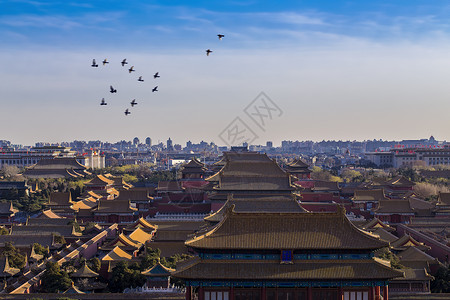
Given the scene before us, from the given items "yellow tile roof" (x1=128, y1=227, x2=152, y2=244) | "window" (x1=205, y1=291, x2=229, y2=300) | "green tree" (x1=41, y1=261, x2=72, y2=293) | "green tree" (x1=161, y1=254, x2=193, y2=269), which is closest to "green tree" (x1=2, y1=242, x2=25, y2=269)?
"green tree" (x1=41, y1=261, x2=72, y2=293)

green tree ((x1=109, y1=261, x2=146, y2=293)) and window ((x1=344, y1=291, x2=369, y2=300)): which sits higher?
window ((x1=344, y1=291, x2=369, y2=300))

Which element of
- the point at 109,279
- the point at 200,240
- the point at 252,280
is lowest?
the point at 109,279

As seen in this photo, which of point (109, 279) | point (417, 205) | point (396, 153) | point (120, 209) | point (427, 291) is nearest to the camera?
point (427, 291)

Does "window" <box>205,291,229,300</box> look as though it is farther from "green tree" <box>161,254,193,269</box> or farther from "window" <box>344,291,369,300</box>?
"green tree" <box>161,254,193,269</box>

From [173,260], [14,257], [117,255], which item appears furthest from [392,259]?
[14,257]

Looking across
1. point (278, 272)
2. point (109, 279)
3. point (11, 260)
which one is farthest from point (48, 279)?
point (278, 272)

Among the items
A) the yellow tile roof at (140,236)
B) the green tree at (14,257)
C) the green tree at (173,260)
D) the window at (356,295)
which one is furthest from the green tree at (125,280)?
the window at (356,295)

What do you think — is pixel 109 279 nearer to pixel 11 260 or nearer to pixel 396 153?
pixel 11 260

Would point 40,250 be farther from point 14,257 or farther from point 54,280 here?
point 54,280

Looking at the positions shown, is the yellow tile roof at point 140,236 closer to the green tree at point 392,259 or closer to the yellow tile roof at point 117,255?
the yellow tile roof at point 117,255
